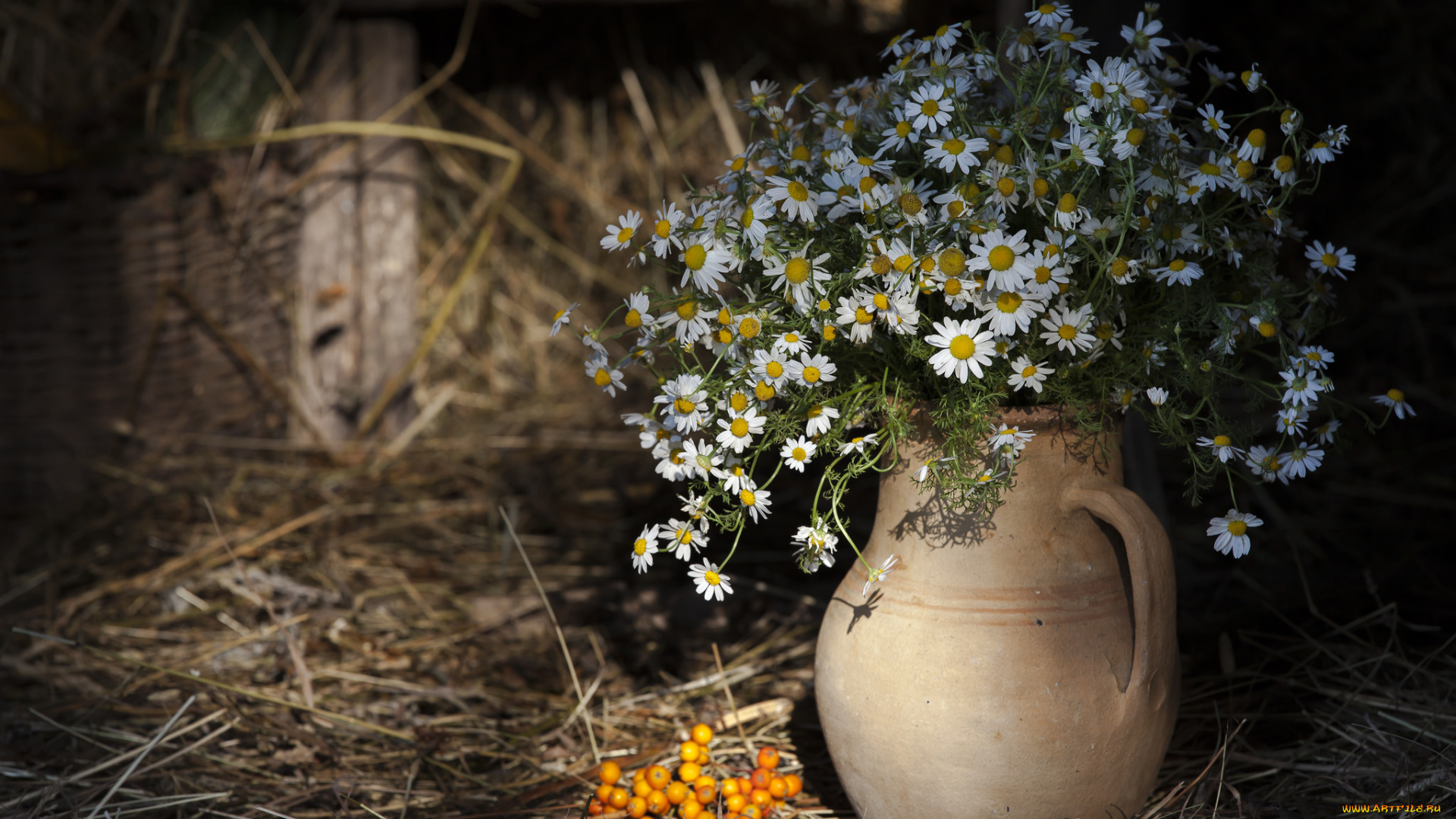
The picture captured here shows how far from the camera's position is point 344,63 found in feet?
8.15

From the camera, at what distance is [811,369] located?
0.89 meters

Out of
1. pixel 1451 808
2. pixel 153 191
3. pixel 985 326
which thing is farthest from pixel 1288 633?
pixel 153 191

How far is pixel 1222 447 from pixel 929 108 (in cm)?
39

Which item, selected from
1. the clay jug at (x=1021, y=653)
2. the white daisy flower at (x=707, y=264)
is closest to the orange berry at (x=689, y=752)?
the clay jug at (x=1021, y=653)

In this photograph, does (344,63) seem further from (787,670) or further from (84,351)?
(787,670)

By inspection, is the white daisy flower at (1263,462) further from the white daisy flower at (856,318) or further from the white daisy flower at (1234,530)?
the white daisy flower at (856,318)

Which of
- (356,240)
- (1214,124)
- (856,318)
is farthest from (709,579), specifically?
(356,240)

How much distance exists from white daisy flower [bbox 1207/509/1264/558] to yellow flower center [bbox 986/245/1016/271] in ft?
0.93

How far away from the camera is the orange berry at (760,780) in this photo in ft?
3.81

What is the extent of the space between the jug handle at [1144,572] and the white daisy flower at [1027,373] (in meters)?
0.14

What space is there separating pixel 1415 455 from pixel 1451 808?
1.41 metres

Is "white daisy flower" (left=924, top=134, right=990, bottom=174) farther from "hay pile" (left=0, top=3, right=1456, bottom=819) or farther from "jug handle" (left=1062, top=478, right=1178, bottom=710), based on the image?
"hay pile" (left=0, top=3, right=1456, bottom=819)

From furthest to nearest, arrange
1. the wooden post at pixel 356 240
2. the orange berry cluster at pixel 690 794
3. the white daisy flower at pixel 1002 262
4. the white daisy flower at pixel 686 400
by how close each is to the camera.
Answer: the wooden post at pixel 356 240
the orange berry cluster at pixel 690 794
the white daisy flower at pixel 686 400
the white daisy flower at pixel 1002 262

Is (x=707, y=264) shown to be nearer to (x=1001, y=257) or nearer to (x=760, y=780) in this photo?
(x=1001, y=257)
